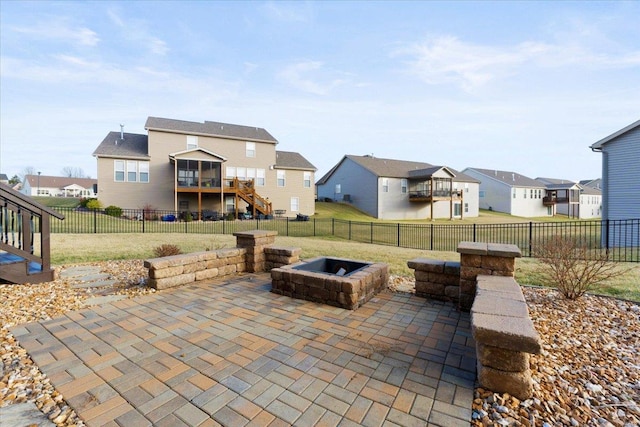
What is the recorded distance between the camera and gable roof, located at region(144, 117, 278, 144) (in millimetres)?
23625

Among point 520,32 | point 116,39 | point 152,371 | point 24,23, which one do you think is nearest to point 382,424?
point 152,371

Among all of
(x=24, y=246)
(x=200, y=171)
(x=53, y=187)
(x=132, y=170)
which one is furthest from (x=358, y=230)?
(x=53, y=187)

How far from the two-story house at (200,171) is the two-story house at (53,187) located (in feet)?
193

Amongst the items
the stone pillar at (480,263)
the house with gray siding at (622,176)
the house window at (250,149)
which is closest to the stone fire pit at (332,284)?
the stone pillar at (480,263)

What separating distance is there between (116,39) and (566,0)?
14.2 meters

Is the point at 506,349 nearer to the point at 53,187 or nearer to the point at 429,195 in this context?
the point at 429,195

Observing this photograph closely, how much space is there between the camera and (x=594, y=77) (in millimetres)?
9578

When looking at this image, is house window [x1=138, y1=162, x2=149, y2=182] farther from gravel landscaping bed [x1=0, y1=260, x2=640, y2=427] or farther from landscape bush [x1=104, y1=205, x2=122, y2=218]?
gravel landscaping bed [x1=0, y1=260, x2=640, y2=427]

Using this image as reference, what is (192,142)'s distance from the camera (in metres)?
24.6

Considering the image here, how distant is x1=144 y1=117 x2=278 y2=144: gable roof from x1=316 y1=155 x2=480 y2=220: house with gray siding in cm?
1104

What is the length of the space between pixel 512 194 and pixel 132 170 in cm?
4479

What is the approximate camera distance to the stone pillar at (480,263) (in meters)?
3.99

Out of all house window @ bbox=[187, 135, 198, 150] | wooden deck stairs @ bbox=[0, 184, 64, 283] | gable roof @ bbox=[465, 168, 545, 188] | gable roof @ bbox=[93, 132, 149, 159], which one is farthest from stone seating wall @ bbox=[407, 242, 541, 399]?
gable roof @ bbox=[465, 168, 545, 188]

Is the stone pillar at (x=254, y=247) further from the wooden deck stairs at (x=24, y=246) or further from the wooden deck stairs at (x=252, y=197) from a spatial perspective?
the wooden deck stairs at (x=252, y=197)
